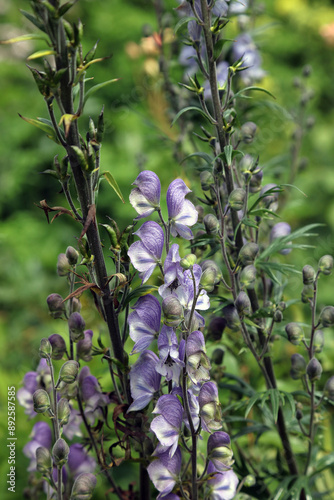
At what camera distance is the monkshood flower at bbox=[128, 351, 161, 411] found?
63 centimetres

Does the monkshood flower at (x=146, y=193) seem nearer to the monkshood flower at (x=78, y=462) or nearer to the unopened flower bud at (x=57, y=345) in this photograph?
the unopened flower bud at (x=57, y=345)

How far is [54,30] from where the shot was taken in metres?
0.51

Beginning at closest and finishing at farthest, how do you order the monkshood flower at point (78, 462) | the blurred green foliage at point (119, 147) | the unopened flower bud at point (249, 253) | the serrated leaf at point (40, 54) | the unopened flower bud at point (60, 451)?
the serrated leaf at point (40, 54), the unopened flower bud at point (60, 451), the unopened flower bud at point (249, 253), the monkshood flower at point (78, 462), the blurred green foliage at point (119, 147)

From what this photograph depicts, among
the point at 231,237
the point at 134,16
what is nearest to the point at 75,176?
the point at 231,237

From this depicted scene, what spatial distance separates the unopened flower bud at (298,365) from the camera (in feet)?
2.51

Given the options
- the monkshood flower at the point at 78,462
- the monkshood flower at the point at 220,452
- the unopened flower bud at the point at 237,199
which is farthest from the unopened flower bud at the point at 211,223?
the monkshood flower at the point at 78,462

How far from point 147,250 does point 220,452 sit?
0.77ft

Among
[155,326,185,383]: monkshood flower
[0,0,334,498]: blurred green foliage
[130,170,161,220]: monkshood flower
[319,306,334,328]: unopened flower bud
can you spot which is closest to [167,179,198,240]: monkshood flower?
[130,170,161,220]: monkshood flower

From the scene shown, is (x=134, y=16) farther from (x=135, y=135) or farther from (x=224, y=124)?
(x=224, y=124)

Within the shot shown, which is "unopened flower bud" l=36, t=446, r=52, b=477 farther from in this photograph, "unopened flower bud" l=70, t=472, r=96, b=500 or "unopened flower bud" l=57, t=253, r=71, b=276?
"unopened flower bud" l=57, t=253, r=71, b=276

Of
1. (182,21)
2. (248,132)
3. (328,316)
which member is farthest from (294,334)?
(182,21)

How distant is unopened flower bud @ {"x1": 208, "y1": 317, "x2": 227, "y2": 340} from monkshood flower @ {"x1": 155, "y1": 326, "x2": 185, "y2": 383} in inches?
7.1

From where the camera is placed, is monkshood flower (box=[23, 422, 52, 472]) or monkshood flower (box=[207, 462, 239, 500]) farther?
monkshood flower (box=[23, 422, 52, 472])

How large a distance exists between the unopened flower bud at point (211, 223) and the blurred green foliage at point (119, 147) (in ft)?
1.81
